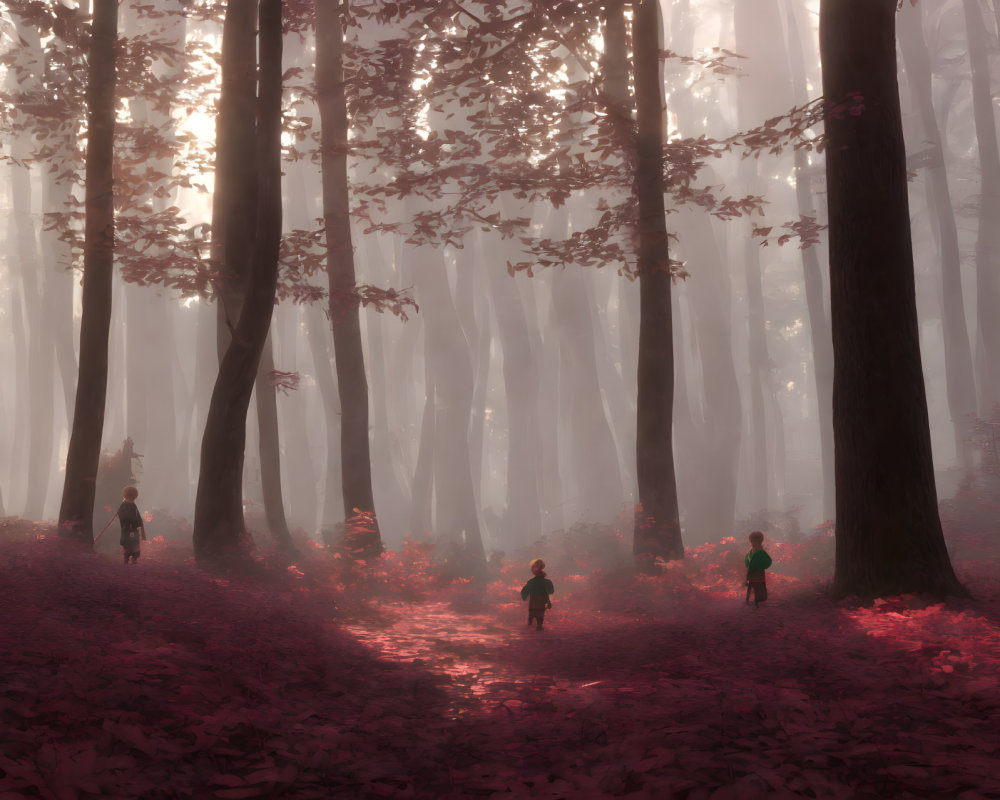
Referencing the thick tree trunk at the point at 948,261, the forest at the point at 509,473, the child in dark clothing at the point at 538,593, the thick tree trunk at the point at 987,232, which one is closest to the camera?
the forest at the point at 509,473

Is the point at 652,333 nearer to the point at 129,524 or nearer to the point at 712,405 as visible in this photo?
the point at 129,524

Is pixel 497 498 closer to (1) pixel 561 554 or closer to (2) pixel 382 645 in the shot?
(1) pixel 561 554

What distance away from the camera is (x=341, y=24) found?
14133 mm

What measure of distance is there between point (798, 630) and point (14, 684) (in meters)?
6.30

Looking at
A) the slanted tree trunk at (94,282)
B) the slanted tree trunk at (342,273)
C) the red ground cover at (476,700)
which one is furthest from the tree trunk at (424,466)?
the red ground cover at (476,700)

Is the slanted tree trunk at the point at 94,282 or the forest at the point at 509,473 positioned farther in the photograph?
the slanted tree trunk at the point at 94,282

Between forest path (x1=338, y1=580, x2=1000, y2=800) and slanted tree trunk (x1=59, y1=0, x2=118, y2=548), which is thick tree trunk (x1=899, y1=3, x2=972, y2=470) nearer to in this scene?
forest path (x1=338, y1=580, x2=1000, y2=800)

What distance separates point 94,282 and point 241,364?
265 centimetres

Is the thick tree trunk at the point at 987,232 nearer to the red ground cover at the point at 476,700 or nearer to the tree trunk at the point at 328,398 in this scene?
the red ground cover at the point at 476,700

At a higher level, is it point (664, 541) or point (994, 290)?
point (994, 290)

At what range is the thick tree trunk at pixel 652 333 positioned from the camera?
39.3 feet

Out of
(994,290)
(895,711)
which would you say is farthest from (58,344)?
(994,290)

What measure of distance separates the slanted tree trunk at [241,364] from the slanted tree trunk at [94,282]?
5.76 feet

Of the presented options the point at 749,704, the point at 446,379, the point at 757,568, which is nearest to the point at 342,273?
the point at 757,568
